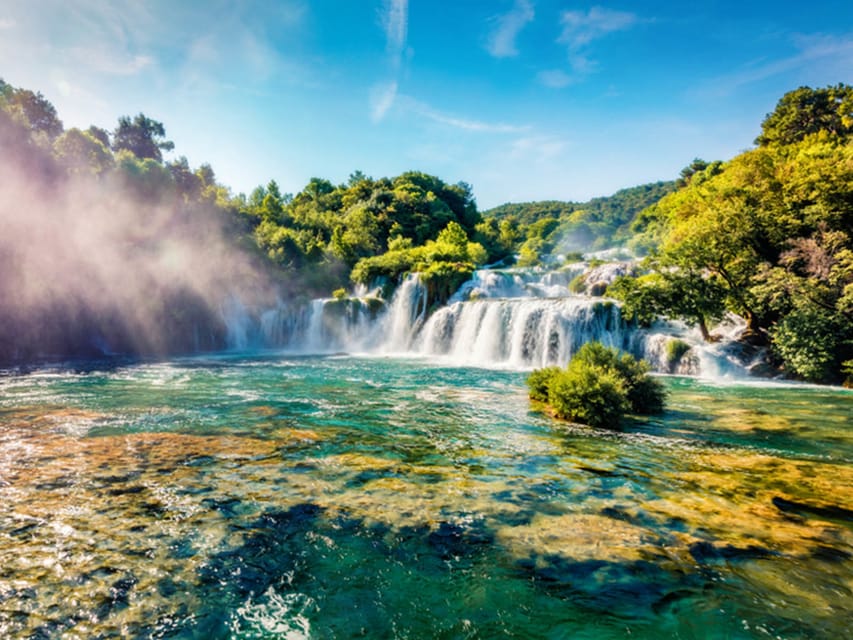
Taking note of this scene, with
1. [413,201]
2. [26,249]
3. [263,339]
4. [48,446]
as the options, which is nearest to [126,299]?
[26,249]

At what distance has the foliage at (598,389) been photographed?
9.83m

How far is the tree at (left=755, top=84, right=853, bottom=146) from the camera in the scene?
A: 44812mm

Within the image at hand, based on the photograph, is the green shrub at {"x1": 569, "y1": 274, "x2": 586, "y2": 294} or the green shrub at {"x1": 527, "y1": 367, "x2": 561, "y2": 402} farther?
the green shrub at {"x1": 569, "y1": 274, "x2": 586, "y2": 294}

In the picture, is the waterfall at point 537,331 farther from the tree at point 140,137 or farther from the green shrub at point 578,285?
the tree at point 140,137

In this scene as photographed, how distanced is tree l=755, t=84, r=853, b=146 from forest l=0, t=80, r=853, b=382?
0.53 ft

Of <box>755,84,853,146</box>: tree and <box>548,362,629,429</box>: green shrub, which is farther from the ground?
<box>755,84,853,146</box>: tree

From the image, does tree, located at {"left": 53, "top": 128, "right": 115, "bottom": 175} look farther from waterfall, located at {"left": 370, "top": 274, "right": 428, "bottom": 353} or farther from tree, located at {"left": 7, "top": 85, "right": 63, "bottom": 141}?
waterfall, located at {"left": 370, "top": 274, "right": 428, "bottom": 353}

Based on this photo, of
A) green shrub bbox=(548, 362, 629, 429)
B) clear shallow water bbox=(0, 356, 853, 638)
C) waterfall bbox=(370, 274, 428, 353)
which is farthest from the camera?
waterfall bbox=(370, 274, 428, 353)

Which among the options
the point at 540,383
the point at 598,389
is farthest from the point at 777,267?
the point at 598,389

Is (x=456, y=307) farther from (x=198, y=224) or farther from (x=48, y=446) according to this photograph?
(x=198, y=224)

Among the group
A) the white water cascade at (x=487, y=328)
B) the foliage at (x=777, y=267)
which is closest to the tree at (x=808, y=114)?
the foliage at (x=777, y=267)

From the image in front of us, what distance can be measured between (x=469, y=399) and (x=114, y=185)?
122ft

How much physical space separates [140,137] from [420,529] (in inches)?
3087

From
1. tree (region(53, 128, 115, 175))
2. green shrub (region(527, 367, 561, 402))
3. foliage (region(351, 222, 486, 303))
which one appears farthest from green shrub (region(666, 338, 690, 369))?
tree (region(53, 128, 115, 175))
